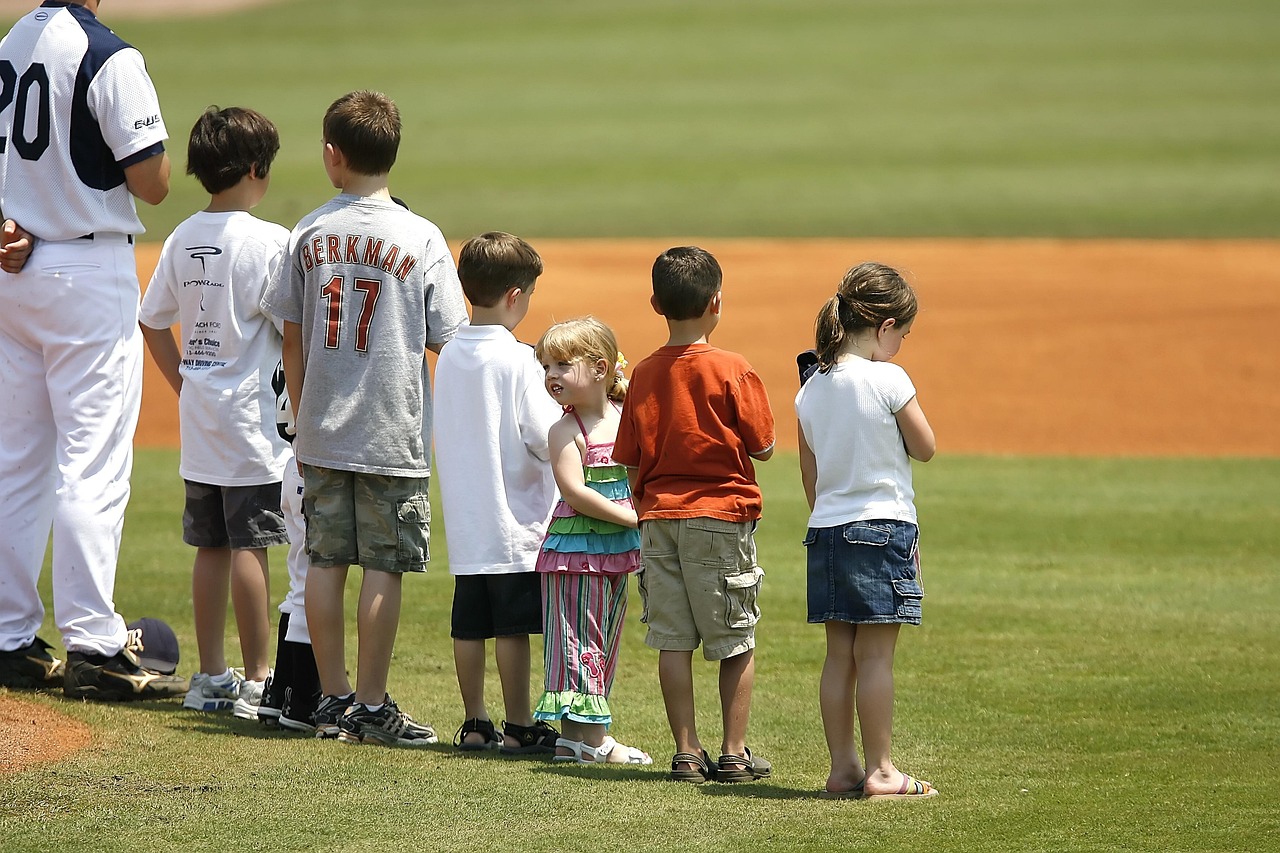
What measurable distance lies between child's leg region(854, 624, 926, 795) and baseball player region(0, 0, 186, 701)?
102 inches

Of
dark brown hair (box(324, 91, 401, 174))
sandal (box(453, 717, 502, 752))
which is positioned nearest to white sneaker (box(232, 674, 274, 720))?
sandal (box(453, 717, 502, 752))

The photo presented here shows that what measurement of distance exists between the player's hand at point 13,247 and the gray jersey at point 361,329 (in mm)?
940

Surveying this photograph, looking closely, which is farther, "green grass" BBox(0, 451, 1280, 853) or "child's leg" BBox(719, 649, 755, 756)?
"child's leg" BBox(719, 649, 755, 756)

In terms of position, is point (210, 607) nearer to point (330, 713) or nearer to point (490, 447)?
point (330, 713)

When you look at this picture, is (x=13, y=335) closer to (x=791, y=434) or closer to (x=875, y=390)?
(x=875, y=390)

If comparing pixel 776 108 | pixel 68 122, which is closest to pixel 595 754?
pixel 68 122

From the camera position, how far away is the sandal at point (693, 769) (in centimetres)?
458

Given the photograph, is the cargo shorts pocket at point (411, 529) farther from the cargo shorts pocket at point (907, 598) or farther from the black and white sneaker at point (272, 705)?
the cargo shorts pocket at point (907, 598)

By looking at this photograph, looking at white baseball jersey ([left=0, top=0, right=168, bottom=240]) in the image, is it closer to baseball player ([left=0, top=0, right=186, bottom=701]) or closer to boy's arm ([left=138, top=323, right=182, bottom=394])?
baseball player ([left=0, top=0, right=186, bottom=701])

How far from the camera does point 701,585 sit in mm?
4648

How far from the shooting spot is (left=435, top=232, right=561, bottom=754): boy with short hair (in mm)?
5043

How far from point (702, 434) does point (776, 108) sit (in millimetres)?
30645

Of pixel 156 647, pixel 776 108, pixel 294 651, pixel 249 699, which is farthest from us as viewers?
pixel 776 108

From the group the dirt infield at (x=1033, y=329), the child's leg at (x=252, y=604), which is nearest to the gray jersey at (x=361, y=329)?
the child's leg at (x=252, y=604)
